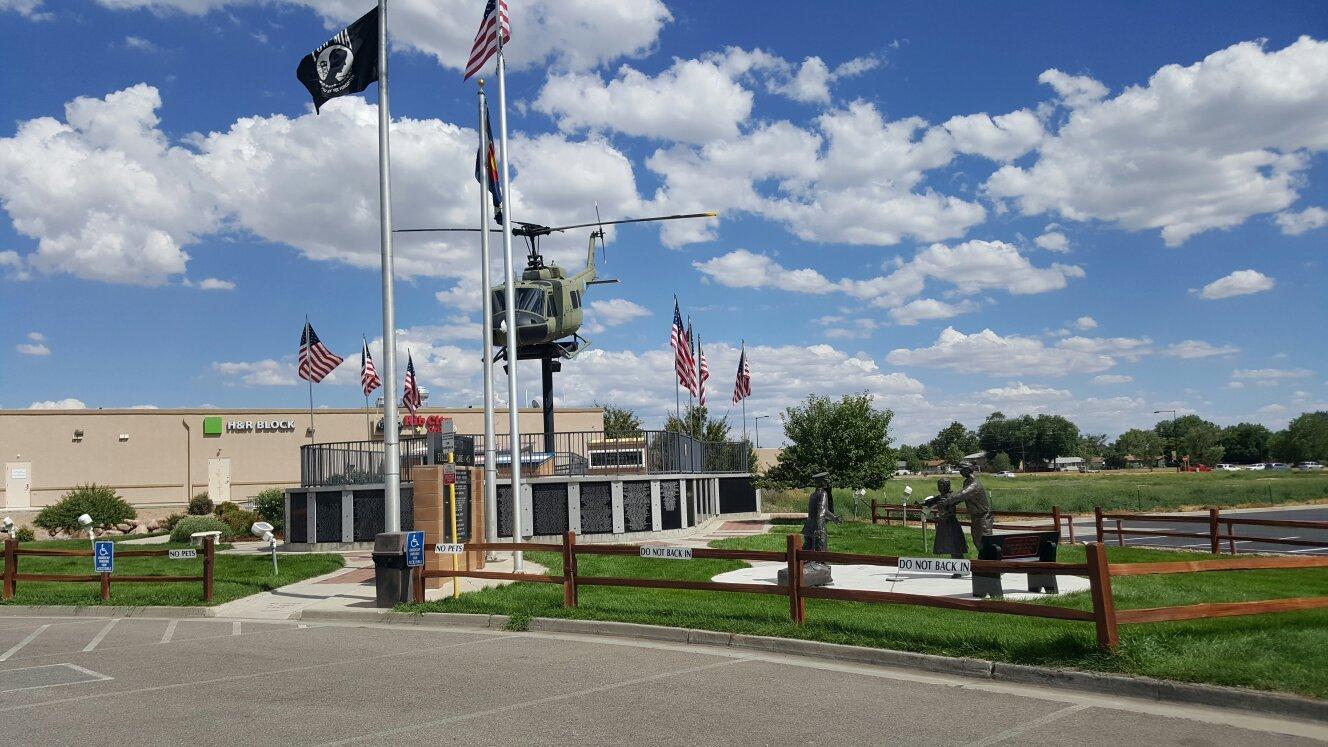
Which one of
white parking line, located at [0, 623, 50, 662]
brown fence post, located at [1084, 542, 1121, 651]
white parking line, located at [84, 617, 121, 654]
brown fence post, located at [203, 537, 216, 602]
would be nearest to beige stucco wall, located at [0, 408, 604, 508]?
brown fence post, located at [203, 537, 216, 602]

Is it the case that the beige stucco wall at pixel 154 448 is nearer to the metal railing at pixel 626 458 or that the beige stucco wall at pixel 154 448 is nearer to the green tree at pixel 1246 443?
the metal railing at pixel 626 458

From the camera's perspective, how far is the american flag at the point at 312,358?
37.1 meters

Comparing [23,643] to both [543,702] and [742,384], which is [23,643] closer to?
[543,702]

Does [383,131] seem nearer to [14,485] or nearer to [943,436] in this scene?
[14,485]

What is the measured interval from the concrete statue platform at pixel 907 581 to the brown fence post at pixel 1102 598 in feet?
15.9

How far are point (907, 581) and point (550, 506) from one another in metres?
14.5

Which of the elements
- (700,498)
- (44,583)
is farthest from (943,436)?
(44,583)

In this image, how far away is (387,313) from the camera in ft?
52.9

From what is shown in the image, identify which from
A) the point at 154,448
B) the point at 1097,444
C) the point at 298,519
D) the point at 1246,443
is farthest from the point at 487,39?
the point at 1097,444

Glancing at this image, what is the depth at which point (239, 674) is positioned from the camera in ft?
34.3

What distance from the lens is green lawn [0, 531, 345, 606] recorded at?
17.7m

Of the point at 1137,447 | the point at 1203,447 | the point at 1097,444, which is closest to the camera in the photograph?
the point at 1203,447

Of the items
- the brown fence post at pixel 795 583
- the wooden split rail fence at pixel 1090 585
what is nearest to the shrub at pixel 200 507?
the wooden split rail fence at pixel 1090 585

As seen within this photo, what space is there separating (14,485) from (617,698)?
51946mm
